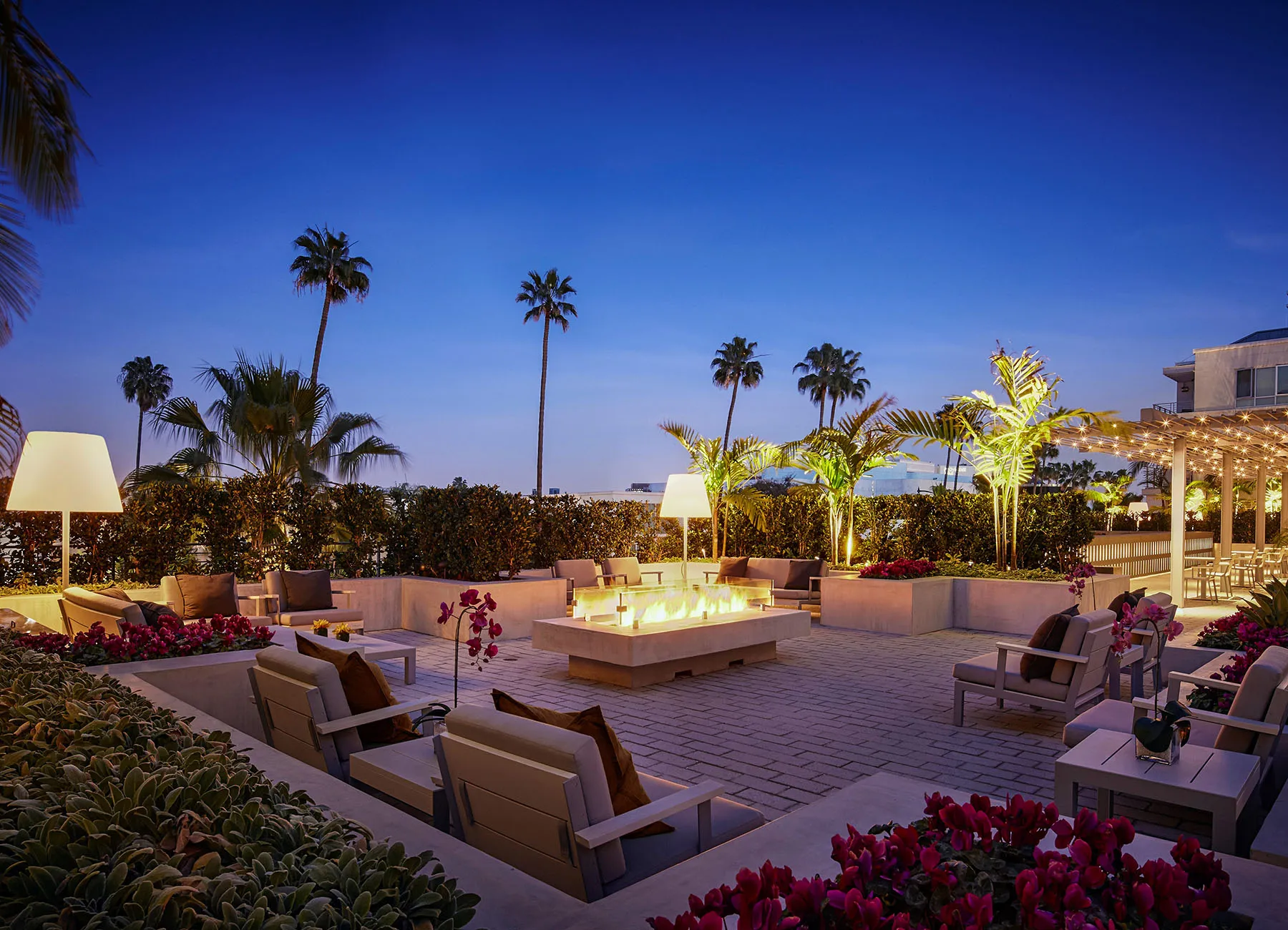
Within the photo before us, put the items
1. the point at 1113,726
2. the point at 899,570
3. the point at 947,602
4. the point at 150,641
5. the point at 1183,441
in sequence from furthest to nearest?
the point at 1183,441 → the point at 947,602 → the point at 899,570 → the point at 150,641 → the point at 1113,726

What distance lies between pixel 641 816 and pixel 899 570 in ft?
27.8

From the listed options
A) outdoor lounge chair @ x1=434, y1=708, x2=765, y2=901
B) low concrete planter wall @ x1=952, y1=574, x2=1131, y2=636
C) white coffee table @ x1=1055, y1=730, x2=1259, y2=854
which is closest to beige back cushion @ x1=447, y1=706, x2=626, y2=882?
outdoor lounge chair @ x1=434, y1=708, x2=765, y2=901

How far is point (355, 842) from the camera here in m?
1.63

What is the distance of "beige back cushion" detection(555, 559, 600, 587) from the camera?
10938 millimetres

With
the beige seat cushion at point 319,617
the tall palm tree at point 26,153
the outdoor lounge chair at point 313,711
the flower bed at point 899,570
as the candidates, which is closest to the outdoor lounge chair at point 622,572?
the flower bed at point 899,570

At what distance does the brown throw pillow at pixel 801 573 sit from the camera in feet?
36.7

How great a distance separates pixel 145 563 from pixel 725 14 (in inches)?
385

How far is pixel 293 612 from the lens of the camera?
8.48m

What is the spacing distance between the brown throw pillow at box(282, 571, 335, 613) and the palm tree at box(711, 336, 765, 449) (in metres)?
24.8

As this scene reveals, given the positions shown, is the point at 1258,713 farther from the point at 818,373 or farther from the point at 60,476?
the point at 818,373

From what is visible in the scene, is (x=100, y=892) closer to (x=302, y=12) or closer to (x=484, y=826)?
(x=484, y=826)

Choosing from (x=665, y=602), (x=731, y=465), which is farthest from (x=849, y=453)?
(x=665, y=602)

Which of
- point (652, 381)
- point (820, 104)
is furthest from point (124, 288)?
point (652, 381)

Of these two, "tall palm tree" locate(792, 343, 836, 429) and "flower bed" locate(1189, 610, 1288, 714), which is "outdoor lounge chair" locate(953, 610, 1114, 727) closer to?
"flower bed" locate(1189, 610, 1288, 714)
